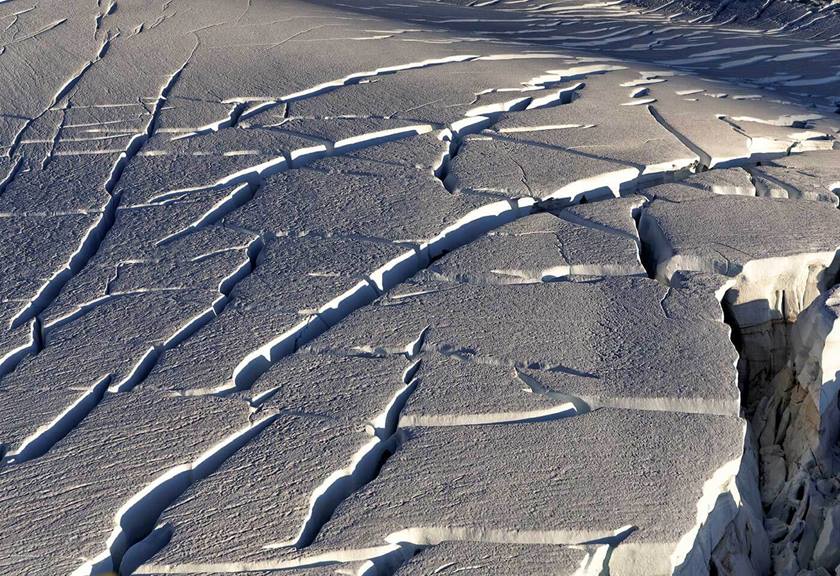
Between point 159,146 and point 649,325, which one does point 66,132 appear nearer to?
point 159,146

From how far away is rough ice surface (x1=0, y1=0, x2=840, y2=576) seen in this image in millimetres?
1730

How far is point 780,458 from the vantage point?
2.23 metres

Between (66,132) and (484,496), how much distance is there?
8.63 ft

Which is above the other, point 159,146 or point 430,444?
point 159,146

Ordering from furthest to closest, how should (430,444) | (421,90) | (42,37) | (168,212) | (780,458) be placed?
1. (42,37)
2. (421,90)
3. (168,212)
4. (780,458)
5. (430,444)

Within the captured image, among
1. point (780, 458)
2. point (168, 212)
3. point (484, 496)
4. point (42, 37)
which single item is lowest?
point (780, 458)

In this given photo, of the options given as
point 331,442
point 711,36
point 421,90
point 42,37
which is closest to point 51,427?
point 331,442

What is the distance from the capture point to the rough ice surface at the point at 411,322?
173 centimetres

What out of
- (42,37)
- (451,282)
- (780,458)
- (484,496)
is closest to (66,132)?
(42,37)

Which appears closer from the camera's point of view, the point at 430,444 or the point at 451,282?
the point at 430,444

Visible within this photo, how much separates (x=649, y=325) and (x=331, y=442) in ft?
2.85

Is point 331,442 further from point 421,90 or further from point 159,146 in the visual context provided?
point 421,90

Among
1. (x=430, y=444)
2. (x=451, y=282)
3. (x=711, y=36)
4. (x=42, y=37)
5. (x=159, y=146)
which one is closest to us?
(x=430, y=444)

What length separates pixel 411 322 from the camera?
2330 millimetres
